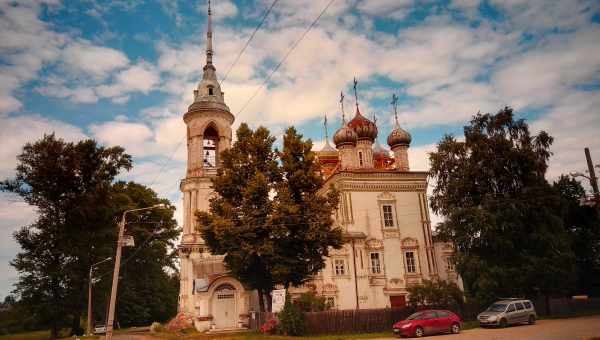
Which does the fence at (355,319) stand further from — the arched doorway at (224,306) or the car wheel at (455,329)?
the car wheel at (455,329)

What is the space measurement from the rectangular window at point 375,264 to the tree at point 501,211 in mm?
6236

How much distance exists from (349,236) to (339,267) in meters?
2.38

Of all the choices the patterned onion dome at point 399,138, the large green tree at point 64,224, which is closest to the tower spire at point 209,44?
the large green tree at point 64,224

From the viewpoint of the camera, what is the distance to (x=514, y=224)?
25.9 meters

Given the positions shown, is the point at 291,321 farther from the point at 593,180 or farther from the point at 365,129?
the point at 365,129

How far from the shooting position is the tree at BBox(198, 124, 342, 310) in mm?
22984

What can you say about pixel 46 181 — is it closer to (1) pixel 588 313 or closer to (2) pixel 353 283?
(2) pixel 353 283

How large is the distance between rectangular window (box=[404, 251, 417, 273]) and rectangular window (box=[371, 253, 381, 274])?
7.27 feet

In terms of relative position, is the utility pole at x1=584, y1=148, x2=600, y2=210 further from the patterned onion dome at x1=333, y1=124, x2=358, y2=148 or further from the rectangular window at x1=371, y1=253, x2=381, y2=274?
the patterned onion dome at x1=333, y1=124, x2=358, y2=148

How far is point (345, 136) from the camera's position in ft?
119

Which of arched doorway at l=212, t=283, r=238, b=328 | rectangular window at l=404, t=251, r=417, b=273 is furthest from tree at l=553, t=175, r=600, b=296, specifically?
arched doorway at l=212, t=283, r=238, b=328

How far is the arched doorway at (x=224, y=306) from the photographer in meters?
28.5

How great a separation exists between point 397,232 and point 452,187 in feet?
23.5

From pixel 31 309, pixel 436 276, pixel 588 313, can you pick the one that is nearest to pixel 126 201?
pixel 31 309
